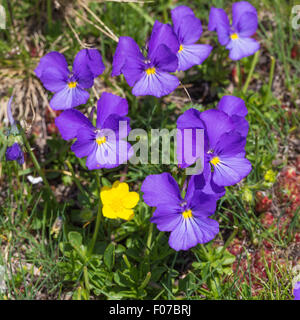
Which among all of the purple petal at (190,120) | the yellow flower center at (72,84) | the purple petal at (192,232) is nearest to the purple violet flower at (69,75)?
the yellow flower center at (72,84)

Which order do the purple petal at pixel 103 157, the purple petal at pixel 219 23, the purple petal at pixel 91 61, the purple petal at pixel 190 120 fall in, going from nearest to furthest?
the purple petal at pixel 190 120 → the purple petal at pixel 103 157 → the purple petal at pixel 91 61 → the purple petal at pixel 219 23

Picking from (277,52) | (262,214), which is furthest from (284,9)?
(262,214)

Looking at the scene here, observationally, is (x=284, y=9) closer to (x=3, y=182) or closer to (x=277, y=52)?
(x=277, y=52)

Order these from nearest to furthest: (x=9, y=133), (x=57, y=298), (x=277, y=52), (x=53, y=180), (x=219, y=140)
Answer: (x=219, y=140) < (x=9, y=133) < (x=57, y=298) < (x=53, y=180) < (x=277, y=52)

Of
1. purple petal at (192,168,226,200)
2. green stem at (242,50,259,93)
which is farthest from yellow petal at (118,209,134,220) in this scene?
green stem at (242,50,259,93)

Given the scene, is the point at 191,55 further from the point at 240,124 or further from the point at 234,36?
the point at 240,124

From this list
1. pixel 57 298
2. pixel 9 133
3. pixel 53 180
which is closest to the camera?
pixel 9 133

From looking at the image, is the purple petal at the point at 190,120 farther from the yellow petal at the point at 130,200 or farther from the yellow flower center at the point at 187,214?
the yellow petal at the point at 130,200
